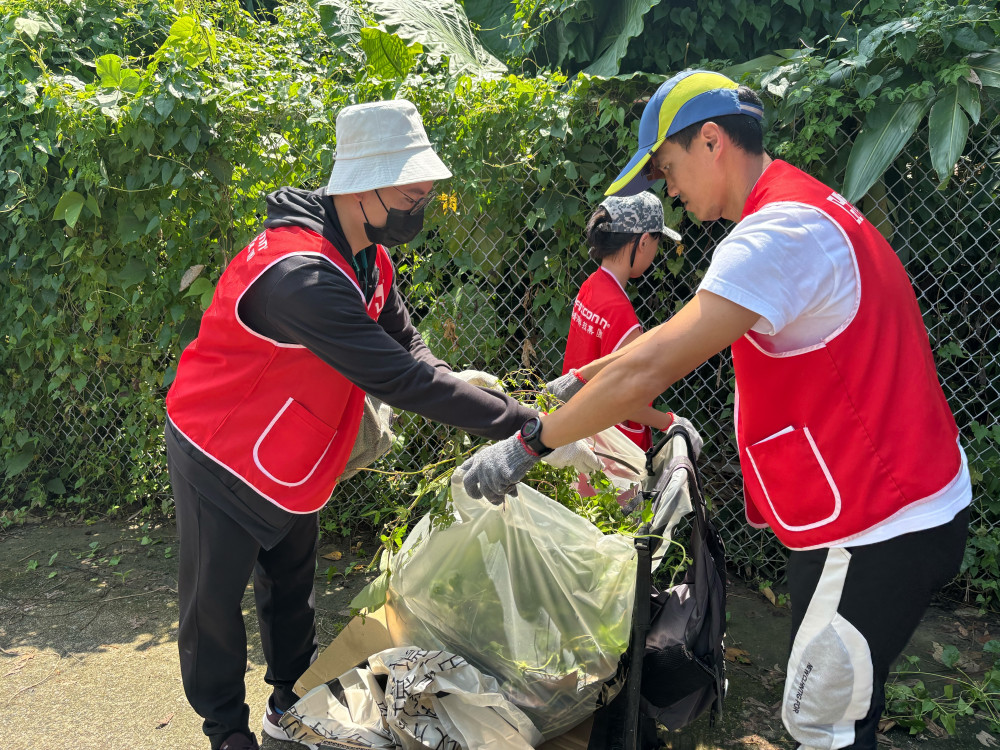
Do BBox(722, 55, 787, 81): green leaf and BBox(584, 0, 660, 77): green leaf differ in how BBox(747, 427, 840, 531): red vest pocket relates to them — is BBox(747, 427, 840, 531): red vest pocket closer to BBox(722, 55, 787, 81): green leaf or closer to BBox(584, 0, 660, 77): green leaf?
BBox(722, 55, 787, 81): green leaf

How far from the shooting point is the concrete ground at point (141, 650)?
8.96 feet

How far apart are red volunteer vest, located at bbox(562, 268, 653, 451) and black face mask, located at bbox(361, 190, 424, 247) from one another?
3.05 ft

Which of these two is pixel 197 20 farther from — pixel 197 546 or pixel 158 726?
pixel 158 726

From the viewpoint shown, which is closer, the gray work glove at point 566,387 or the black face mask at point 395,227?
the black face mask at point 395,227

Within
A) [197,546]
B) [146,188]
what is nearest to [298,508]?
[197,546]

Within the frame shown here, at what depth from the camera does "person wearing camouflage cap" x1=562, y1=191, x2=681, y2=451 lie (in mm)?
2852

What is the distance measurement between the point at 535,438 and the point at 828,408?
2.11ft

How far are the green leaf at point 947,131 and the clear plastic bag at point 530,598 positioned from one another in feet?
5.83

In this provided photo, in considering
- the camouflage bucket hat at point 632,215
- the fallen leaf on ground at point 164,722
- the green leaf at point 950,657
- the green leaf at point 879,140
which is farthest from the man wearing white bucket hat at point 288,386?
the green leaf at point 950,657

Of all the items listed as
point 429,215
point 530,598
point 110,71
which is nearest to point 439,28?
point 429,215

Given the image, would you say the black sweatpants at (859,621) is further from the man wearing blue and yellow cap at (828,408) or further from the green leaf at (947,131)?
the green leaf at (947,131)

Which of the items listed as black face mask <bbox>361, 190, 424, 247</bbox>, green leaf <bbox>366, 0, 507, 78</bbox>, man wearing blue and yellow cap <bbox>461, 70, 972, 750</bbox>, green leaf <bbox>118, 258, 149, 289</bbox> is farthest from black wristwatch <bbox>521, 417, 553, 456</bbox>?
green leaf <bbox>118, 258, 149, 289</bbox>

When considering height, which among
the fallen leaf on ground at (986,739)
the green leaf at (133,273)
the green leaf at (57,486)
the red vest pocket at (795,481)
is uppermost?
the red vest pocket at (795,481)

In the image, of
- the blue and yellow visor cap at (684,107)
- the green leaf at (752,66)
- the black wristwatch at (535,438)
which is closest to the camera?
the blue and yellow visor cap at (684,107)
